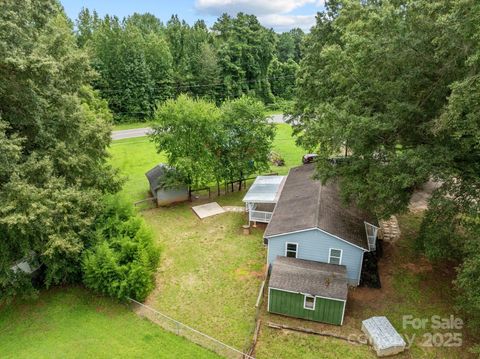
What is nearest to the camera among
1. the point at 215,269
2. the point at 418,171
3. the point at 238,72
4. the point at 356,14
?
the point at 418,171

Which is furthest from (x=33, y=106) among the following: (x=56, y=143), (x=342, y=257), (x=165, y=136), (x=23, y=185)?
(x=342, y=257)


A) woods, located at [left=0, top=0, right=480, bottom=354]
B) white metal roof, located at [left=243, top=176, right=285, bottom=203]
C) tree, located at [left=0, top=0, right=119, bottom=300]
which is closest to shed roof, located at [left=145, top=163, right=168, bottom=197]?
woods, located at [left=0, top=0, right=480, bottom=354]

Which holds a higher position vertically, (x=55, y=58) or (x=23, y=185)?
(x=55, y=58)

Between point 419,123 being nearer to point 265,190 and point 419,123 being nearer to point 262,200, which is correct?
point 262,200

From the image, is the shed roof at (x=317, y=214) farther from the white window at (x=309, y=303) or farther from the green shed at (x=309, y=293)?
the white window at (x=309, y=303)

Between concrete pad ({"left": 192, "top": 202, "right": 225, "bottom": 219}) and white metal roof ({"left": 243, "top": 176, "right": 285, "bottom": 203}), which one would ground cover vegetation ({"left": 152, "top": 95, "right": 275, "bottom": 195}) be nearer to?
concrete pad ({"left": 192, "top": 202, "right": 225, "bottom": 219})

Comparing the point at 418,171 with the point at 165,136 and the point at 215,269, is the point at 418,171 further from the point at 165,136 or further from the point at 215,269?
the point at 165,136

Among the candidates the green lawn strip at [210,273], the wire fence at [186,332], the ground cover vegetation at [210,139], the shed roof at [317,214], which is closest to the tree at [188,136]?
the ground cover vegetation at [210,139]
